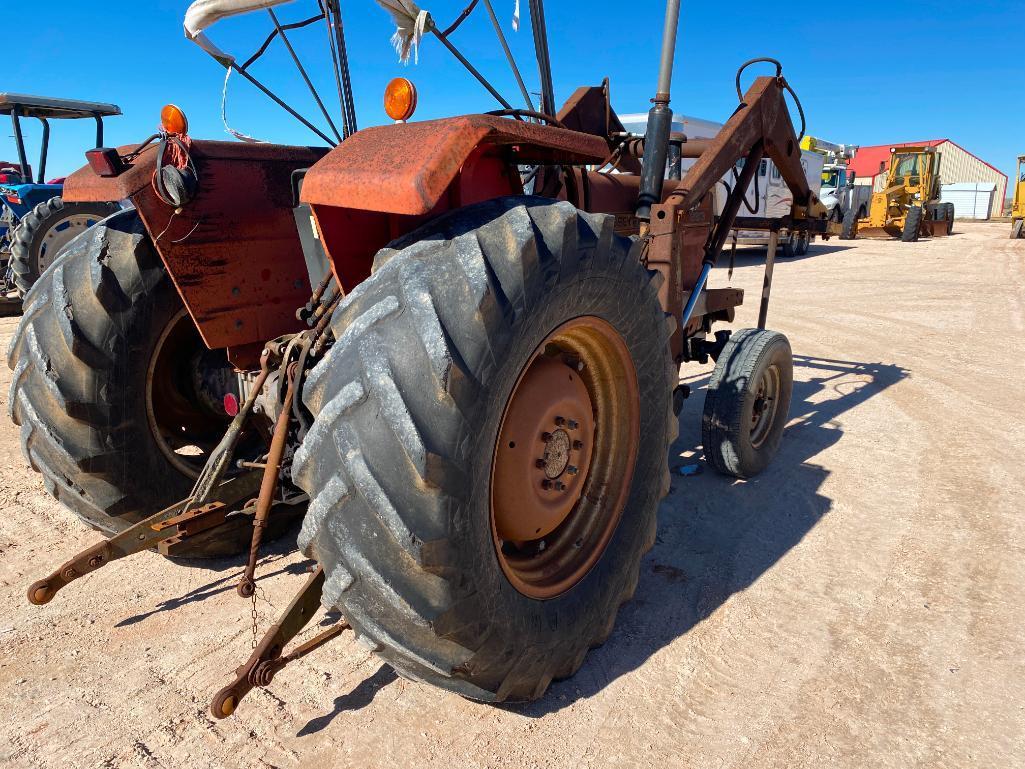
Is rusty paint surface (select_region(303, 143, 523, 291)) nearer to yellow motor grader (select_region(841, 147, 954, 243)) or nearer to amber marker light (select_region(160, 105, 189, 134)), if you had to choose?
amber marker light (select_region(160, 105, 189, 134))

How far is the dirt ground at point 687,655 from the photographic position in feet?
6.51

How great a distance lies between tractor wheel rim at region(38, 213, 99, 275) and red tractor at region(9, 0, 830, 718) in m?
7.38

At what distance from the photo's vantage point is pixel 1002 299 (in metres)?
10.2

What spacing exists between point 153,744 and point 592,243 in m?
1.86

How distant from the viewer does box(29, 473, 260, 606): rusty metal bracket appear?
2213 millimetres

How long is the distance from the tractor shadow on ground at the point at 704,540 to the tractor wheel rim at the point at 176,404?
1.65 meters

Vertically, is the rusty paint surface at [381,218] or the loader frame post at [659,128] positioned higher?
the loader frame post at [659,128]

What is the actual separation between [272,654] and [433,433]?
2.78 ft

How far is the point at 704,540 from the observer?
318 cm

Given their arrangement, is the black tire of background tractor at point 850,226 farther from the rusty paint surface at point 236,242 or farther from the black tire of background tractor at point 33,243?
the rusty paint surface at point 236,242

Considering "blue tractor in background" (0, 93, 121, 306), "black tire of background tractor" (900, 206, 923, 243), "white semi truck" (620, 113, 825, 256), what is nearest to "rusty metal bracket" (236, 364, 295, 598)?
"blue tractor in background" (0, 93, 121, 306)

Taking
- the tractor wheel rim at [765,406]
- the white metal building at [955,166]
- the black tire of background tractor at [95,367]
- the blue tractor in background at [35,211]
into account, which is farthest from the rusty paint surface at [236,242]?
the white metal building at [955,166]

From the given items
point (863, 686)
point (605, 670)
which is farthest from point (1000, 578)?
point (605, 670)

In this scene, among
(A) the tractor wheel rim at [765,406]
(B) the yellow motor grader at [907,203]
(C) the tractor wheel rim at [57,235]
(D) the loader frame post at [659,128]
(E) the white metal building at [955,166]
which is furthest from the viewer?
(E) the white metal building at [955,166]
